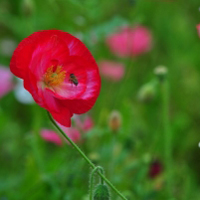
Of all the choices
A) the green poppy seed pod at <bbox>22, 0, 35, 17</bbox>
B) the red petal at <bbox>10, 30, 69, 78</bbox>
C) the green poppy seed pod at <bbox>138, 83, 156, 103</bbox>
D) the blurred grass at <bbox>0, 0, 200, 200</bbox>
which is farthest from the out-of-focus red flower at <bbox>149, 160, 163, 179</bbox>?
the red petal at <bbox>10, 30, 69, 78</bbox>

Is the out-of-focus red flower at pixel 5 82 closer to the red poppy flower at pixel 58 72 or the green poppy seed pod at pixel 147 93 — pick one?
the green poppy seed pod at pixel 147 93

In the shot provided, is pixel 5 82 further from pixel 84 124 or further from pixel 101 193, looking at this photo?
pixel 101 193

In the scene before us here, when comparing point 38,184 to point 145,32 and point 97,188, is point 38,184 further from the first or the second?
point 145,32

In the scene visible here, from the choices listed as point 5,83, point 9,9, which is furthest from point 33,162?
point 9,9

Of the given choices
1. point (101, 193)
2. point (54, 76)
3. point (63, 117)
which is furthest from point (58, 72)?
point (101, 193)

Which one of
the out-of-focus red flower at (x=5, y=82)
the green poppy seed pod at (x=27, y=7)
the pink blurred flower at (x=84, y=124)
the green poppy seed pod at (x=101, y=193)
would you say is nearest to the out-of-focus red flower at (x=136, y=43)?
the out-of-focus red flower at (x=5, y=82)

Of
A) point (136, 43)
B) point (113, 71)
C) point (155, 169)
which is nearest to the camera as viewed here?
point (155, 169)

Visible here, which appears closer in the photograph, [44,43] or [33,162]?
[44,43]
